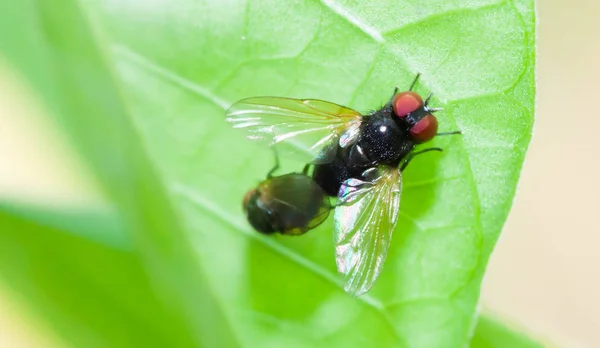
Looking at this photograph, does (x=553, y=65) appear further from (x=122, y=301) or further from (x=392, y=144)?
(x=122, y=301)

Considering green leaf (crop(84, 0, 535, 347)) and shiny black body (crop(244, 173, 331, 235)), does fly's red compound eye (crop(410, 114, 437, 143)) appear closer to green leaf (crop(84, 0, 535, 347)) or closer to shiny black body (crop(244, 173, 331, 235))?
green leaf (crop(84, 0, 535, 347))

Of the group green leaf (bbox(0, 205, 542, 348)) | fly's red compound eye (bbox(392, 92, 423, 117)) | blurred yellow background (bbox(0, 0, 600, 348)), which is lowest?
green leaf (bbox(0, 205, 542, 348))

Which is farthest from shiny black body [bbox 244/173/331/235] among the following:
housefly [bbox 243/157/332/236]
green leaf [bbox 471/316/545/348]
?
green leaf [bbox 471/316/545/348]

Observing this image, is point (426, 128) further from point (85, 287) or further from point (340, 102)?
point (85, 287)

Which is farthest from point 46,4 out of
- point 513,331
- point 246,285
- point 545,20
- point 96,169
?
point 545,20

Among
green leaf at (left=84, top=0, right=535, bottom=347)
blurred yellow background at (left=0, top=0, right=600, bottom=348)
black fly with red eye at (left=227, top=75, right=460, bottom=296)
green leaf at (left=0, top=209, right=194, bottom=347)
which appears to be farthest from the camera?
blurred yellow background at (left=0, top=0, right=600, bottom=348)
